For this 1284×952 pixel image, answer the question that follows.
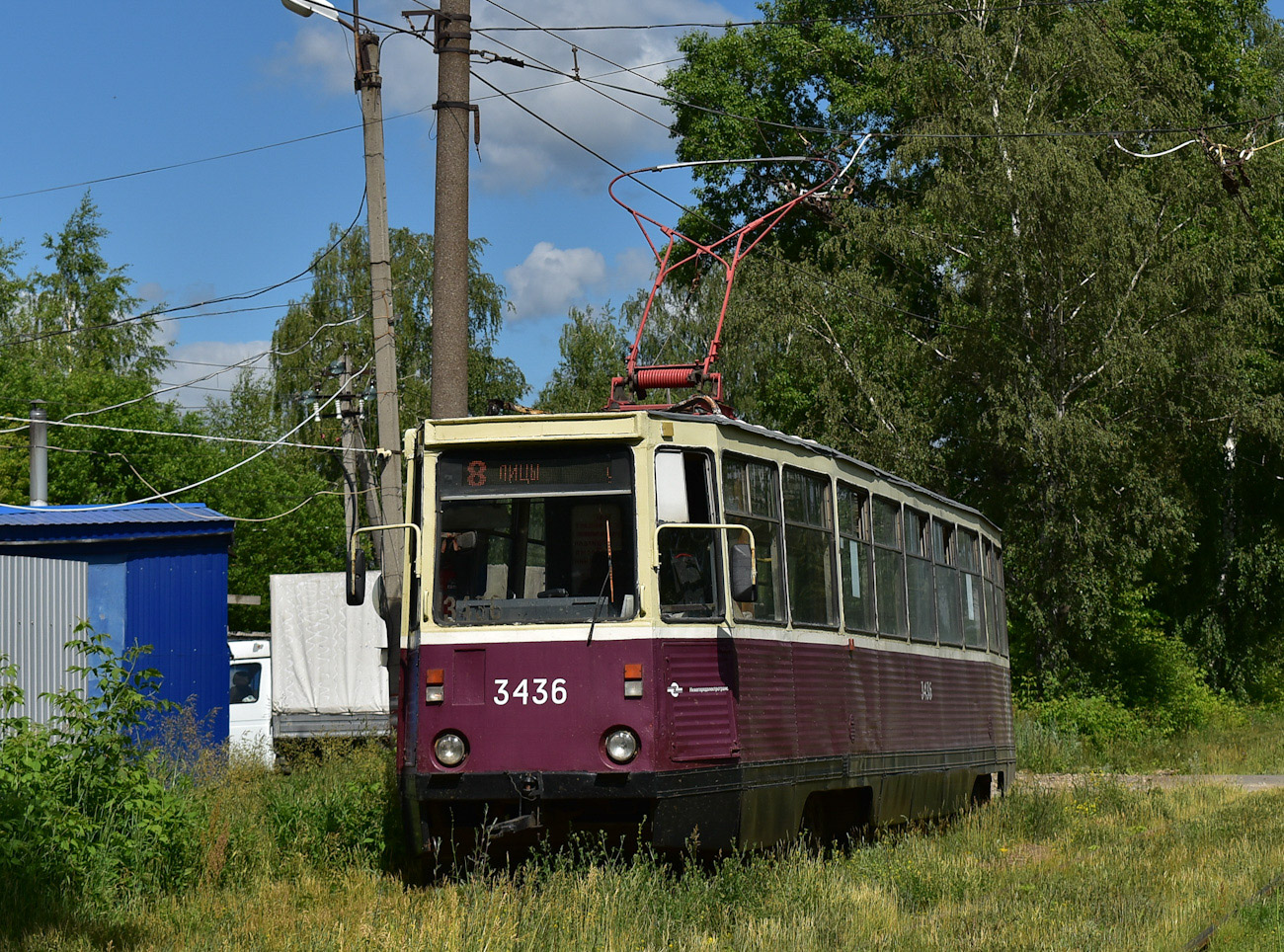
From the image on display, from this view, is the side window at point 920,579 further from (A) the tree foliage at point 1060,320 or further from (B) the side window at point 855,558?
(A) the tree foliage at point 1060,320

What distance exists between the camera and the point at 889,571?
12.5m

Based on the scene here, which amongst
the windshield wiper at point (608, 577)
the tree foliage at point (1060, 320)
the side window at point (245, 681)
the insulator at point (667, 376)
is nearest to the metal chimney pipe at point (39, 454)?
the side window at point (245, 681)

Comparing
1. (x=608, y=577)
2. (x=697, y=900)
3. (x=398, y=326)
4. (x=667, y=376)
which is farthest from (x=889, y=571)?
(x=398, y=326)

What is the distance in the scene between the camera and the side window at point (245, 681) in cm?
2223

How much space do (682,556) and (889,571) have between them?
3824 millimetres

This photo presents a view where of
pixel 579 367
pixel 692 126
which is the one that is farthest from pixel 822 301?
pixel 579 367

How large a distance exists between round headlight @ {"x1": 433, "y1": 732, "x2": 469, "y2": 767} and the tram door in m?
1.26

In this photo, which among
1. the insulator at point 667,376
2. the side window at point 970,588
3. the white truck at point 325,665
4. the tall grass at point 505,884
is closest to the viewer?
the tall grass at point 505,884

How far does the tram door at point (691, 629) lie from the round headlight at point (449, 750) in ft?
4.12

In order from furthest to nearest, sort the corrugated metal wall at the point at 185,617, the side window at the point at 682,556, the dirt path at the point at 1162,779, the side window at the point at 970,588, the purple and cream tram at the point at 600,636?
the dirt path at the point at 1162,779, the corrugated metal wall at the point at 185,617, the side window at the point at 970,588, the side window at the point at 682,556, the purple and cream tram at the point at 600,636

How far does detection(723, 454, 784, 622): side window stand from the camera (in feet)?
31.4

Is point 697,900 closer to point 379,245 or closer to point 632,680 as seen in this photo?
point 632,680

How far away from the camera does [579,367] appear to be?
51.0 metres

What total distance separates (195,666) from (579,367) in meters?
33.2
